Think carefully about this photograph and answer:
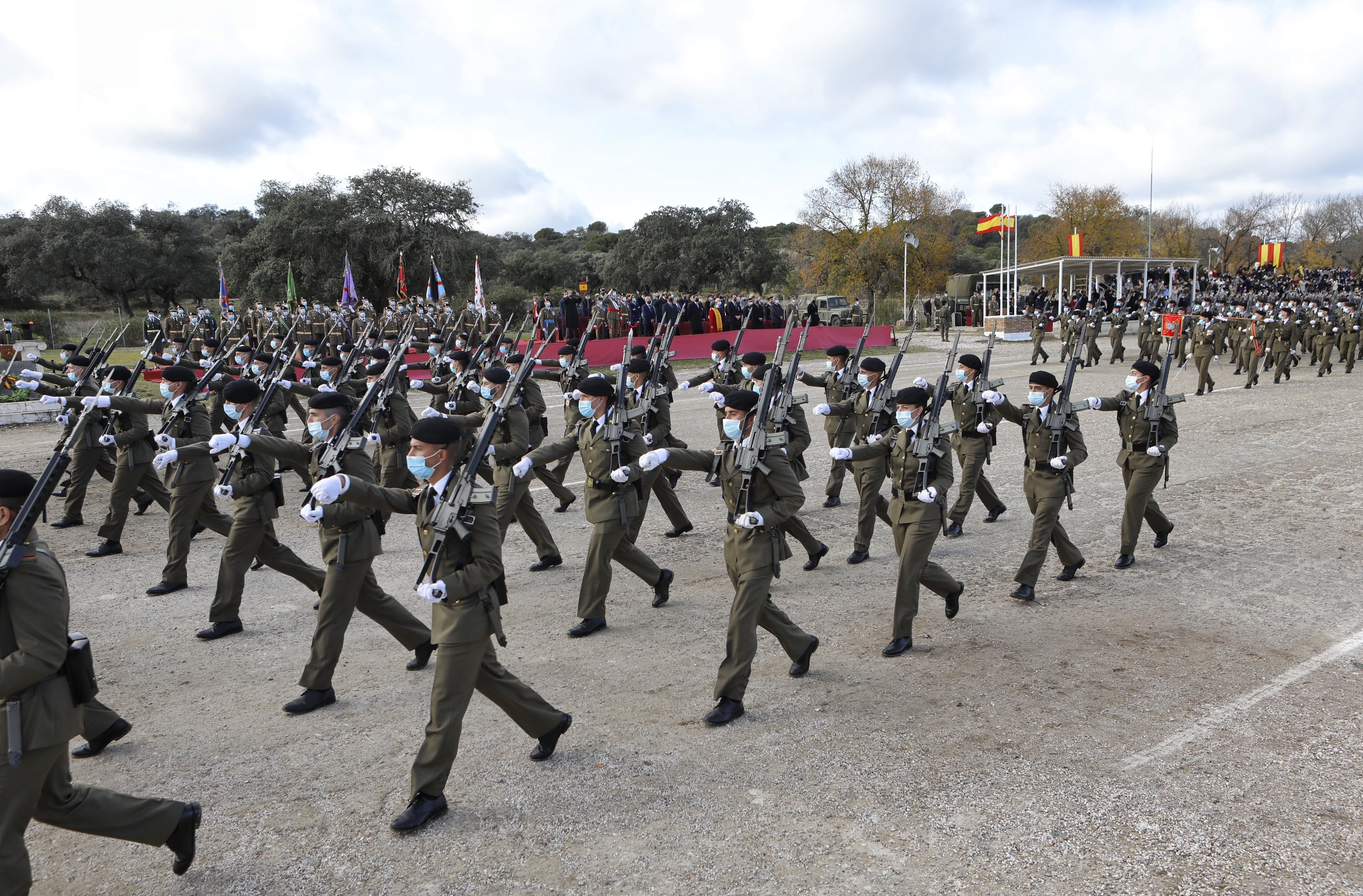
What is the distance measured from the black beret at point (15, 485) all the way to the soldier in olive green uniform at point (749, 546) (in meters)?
3.26

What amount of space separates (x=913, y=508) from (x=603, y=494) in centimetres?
244

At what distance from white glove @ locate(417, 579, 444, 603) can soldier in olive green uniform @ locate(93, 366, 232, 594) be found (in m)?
4.15

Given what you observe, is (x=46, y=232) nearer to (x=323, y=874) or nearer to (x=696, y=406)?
(x=696, y=406)

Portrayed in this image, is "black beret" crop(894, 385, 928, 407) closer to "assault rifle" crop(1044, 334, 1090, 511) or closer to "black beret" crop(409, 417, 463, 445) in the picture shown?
"assault rifle" crop(1044, 334, 1090, 511)

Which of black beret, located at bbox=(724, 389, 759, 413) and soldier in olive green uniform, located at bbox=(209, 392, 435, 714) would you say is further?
black beret, located at bbox=(724, 389, 759, 413)

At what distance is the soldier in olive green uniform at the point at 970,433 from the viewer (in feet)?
31.4

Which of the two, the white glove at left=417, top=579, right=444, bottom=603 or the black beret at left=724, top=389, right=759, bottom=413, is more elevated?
the black beret at left=724, top=389, right=759, bottom=413

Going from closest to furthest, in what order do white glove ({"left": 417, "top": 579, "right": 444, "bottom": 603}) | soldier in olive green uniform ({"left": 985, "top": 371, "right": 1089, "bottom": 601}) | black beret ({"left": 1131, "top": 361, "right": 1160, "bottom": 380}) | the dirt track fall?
the dirt track, white glove ({"left": 417, "top": 579, "right": 444, "bottom": 603}), soldier in olive green uniform ({"left": 985, "top": 371, "right": 1089, "bottom": 601}), black beret ({"left": 1131, "top": 361, "right": 1160, "bottom": 380})

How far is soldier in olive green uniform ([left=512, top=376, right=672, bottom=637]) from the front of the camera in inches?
273

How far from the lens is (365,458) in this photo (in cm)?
666

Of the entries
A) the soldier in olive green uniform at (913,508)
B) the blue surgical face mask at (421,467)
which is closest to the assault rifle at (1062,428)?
the soldier in olive green uniform at (913,508)

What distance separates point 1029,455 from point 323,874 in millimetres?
6616

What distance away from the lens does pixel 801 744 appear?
512 cm

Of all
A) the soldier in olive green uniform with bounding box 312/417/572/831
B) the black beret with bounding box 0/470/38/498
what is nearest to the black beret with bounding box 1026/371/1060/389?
the soldier in olive green uniform with bounding box 312/417/572/831
